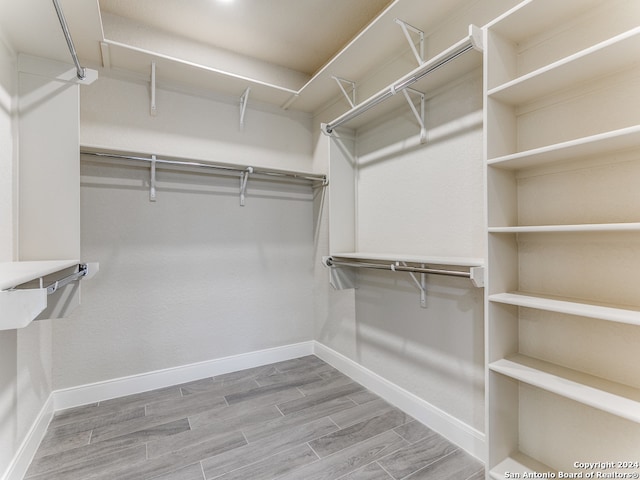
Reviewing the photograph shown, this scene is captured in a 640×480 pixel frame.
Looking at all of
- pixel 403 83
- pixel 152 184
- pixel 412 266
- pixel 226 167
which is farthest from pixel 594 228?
pixel 152 184

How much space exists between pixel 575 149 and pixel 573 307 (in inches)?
22.6

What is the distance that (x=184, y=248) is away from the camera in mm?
2521

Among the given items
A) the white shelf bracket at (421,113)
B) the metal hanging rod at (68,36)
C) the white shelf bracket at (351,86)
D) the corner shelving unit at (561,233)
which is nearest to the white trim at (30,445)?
the metal hanging rod at (68,36)

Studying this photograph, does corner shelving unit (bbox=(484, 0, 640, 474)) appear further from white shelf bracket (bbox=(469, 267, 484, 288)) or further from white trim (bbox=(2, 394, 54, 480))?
white trim (bbox=(2, 394, 54, 480))

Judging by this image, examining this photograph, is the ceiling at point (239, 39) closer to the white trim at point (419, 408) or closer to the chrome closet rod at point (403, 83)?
the chrome closet rod at point (403, 83)

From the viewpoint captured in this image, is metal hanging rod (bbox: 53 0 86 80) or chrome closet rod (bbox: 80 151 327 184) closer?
metal hanging rod (bbox: 53 0 86 80)

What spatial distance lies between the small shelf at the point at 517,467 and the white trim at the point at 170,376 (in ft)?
6.27

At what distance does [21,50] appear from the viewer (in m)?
1.56

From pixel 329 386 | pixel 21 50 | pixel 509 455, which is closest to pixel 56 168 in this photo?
pixel 21 50

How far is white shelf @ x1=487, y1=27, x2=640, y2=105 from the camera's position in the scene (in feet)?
3.31

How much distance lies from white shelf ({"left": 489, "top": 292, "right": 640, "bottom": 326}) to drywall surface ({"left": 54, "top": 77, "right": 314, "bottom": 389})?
1.99 m

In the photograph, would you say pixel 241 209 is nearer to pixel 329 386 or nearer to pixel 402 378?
pixel 329 386

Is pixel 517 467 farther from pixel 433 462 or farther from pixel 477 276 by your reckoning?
pixel 477 276

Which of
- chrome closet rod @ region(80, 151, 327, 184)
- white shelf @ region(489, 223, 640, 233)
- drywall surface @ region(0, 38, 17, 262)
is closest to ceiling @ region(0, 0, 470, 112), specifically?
drywall surface @ region(0, 38, 17, 262)
